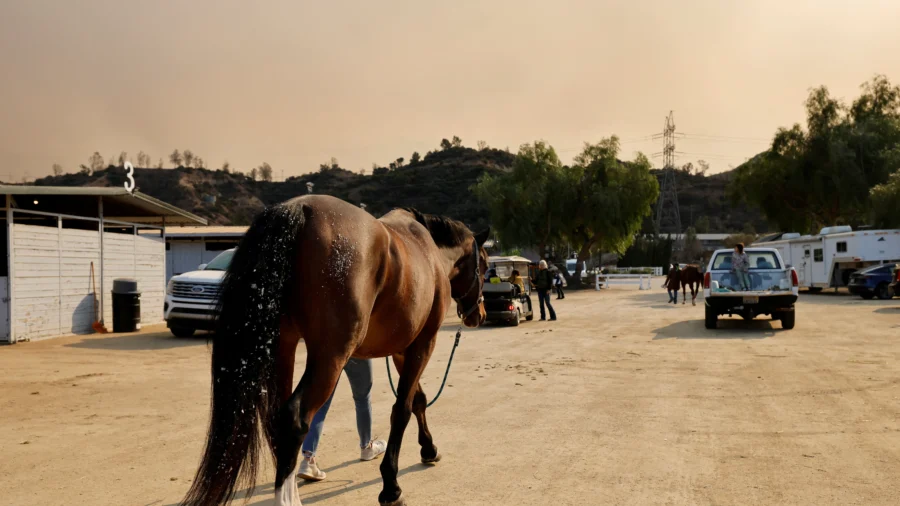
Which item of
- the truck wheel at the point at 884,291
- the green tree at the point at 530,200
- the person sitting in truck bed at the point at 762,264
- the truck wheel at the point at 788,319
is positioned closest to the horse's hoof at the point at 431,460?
the truck wheel at the point at 788,319

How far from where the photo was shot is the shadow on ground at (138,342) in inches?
560

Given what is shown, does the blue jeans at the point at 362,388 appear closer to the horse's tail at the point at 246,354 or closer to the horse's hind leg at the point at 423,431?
the horse's hind leg at the point at 423,431

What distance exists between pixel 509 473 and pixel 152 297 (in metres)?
17.9

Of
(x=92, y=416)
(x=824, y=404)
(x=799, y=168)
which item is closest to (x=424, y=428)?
(x=92, y=416)

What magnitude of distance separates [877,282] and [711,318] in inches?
596

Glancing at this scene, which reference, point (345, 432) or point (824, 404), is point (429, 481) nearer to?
point (345, 432)

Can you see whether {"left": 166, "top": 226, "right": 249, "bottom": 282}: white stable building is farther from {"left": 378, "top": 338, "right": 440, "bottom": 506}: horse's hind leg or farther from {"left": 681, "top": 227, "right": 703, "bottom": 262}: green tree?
{"left": 681, "top": 227, "right": 703, "bottom": 262}: green tree

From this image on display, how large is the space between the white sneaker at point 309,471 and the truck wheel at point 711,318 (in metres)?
14.4

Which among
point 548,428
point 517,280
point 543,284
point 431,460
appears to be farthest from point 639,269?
point 431,460

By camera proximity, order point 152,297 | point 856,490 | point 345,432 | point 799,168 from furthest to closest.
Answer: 1. point 799,168
2. point 152,297
3. point 345,432
4. point 856,490

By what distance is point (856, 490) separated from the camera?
4660 millimetres

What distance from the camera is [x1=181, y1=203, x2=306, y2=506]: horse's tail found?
3.47 meters

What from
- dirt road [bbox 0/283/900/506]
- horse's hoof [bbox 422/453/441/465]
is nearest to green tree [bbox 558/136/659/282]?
dirt road [bbox 0/283/900/506]

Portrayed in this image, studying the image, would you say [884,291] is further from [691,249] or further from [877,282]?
[691,249]
